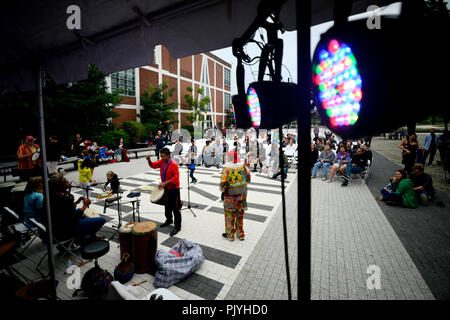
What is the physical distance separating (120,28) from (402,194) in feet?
26.7

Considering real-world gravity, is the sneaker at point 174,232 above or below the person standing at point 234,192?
below

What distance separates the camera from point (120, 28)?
8.81 feet

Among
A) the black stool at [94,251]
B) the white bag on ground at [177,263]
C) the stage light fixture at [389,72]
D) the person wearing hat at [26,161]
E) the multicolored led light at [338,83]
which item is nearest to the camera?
the stage light fixture at [389,72]

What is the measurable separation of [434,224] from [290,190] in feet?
13.7

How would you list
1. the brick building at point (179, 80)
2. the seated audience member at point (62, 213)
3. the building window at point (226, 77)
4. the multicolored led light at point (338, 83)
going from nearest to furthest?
1. the multicolored led light at point (338, 83)
2. the seated audience member at point (62, 213)
3. the brick building at point (179, 80)
4. the building window at point (226, 77)

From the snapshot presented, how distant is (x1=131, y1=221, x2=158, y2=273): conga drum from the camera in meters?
3.63

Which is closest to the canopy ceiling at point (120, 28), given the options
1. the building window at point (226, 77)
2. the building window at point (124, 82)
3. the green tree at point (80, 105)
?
the green tree at point (80, 105)

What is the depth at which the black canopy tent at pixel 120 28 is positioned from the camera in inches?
88.2

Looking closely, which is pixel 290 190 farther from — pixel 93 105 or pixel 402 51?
pixel 93 105

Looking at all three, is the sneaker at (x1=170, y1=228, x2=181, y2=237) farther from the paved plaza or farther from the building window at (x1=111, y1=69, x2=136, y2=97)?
the building window at (x1=111, y1=69, x2=136, y2=97)

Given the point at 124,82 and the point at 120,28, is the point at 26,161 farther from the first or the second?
the point at 124,82

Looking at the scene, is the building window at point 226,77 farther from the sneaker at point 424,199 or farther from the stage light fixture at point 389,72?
the stage light fixture at point 389,72

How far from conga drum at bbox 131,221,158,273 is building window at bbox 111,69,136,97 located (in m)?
23.2
